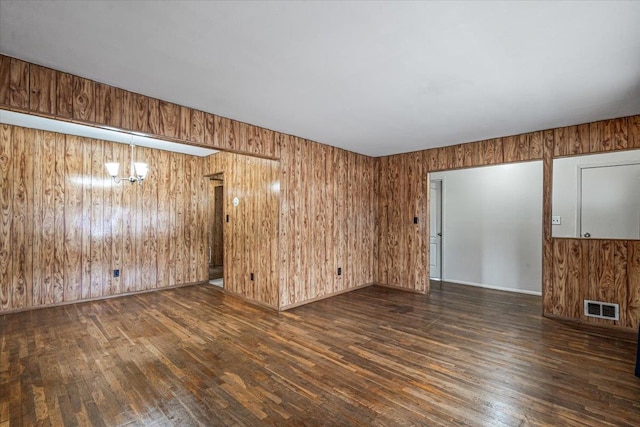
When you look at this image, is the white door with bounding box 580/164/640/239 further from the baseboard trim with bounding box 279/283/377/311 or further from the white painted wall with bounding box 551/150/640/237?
the baseboard trim with bounding box 279/283/377/311

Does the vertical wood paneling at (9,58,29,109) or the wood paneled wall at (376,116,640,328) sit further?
the wood paneled wall at (376,116,640,328)

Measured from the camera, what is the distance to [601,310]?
3.56 metres

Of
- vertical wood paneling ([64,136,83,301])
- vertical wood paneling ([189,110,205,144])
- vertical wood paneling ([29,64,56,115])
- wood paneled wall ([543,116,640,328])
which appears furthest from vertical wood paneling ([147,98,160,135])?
wood paneled wall ([543,116,640,328])

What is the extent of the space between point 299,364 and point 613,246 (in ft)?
13.1

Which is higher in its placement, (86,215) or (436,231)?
(86,215)

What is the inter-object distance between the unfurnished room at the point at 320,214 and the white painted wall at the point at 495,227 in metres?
0.04

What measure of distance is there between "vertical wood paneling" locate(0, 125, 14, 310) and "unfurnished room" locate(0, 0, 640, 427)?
28 mm

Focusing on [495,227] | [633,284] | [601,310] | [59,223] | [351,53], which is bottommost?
[601,310]

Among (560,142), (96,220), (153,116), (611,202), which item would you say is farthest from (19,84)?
(611,202)

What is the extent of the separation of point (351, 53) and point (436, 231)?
503cm

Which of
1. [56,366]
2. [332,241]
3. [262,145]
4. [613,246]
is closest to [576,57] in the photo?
[613,246]

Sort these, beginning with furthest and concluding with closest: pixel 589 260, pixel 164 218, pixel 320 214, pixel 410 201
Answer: pixel 164 218
pixel 410 201
pixel 320 214
pixel 589 260

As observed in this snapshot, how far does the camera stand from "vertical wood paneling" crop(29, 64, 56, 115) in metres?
2.26

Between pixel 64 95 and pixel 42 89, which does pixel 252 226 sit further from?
pixel 42 89
